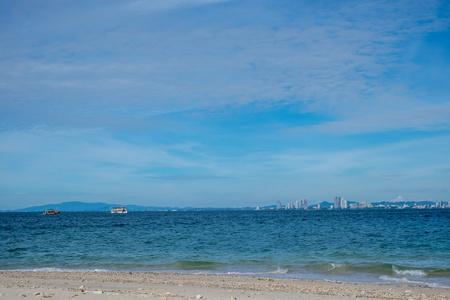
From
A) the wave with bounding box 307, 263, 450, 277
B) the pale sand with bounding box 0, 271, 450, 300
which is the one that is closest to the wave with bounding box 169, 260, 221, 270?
the pale sand with bounding box 0, 271, 450, 300

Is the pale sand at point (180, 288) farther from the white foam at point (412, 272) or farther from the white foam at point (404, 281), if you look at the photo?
the white foam at point (412, 272)

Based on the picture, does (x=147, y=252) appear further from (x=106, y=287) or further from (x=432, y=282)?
(x=432, y=282)

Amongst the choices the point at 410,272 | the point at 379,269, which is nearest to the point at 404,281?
the point at 410,272

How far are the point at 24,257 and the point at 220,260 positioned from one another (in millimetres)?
14752

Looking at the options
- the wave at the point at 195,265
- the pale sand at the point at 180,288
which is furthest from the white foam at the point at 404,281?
the wave at the point at 195,265

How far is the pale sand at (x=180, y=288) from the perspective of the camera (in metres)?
14.0

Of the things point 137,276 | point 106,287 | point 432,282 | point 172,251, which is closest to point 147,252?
point 172,251

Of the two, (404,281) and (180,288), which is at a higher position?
(180,288)

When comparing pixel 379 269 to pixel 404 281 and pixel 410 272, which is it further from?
pixel 404 281

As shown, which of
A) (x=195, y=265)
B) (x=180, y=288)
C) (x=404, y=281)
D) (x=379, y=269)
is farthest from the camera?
(x=195, y=265)

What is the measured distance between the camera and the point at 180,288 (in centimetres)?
1697

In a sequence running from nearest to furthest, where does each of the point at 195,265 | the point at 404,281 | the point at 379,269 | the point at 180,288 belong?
the point at 180,288, the point at 404,281, the point at 379,269, the point at 195,265

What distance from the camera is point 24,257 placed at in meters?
30.2

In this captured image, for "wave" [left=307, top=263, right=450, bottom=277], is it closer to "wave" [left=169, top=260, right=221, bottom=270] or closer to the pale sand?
the pale sand
